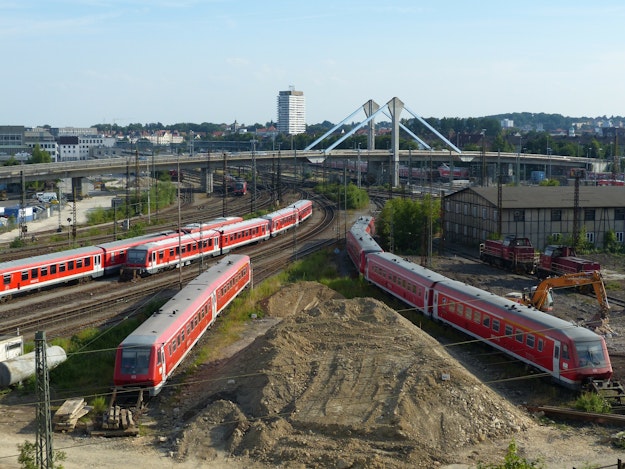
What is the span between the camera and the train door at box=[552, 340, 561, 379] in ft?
84.0

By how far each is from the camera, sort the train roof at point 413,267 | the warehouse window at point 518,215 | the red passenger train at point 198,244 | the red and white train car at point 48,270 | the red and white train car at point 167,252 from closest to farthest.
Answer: the train roof at point 413,267
the red and white train car at point 48,270
the red and white train car at point 167,252
the red passenger train at point 198,244
the warehouse window at point 518,215

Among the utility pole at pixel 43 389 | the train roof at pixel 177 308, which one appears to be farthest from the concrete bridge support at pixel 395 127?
the utility pole at pixel 43 389

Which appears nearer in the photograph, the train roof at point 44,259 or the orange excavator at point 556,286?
the orange excavator at point 556,286

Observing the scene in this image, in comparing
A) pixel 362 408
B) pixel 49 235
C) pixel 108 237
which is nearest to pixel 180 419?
pixel 362 408

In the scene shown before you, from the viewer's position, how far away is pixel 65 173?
312 ft

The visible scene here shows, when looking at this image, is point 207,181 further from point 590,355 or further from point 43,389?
point 43,389

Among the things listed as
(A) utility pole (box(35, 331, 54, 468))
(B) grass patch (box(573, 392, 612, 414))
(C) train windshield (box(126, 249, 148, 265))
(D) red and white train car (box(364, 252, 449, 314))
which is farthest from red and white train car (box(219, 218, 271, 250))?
(A) utility pole (box(35, 331, 54, 468))

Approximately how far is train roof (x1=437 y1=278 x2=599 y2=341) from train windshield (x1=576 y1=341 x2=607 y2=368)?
0.82ft

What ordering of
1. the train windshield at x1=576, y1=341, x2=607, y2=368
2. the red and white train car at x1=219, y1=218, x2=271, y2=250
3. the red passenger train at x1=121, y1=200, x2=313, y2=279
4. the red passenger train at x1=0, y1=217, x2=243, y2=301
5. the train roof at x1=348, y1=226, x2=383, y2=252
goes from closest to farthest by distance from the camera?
the train windshield at x1=576, y1=341, x2=607, y2=368, the red passenger train at x1=0, y1=217, x2=243, y2=301, the red passenger train at x1=121, y1=200, x2=313, y2=279, the train roof at x1=348, y1=226, x2=383, y2=252, the red and white train car at x1=219, y1=218, x2=271, y2=250

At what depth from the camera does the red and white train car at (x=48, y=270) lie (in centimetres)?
3834

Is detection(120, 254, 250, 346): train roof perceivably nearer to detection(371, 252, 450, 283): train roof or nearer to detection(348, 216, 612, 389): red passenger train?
detection(371, 252, 450, 283): train roof

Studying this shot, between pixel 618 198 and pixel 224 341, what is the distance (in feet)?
137

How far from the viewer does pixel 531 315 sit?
28234 millimetres

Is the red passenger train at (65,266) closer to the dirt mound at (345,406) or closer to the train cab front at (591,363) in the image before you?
the dirt mound at (345,406)
